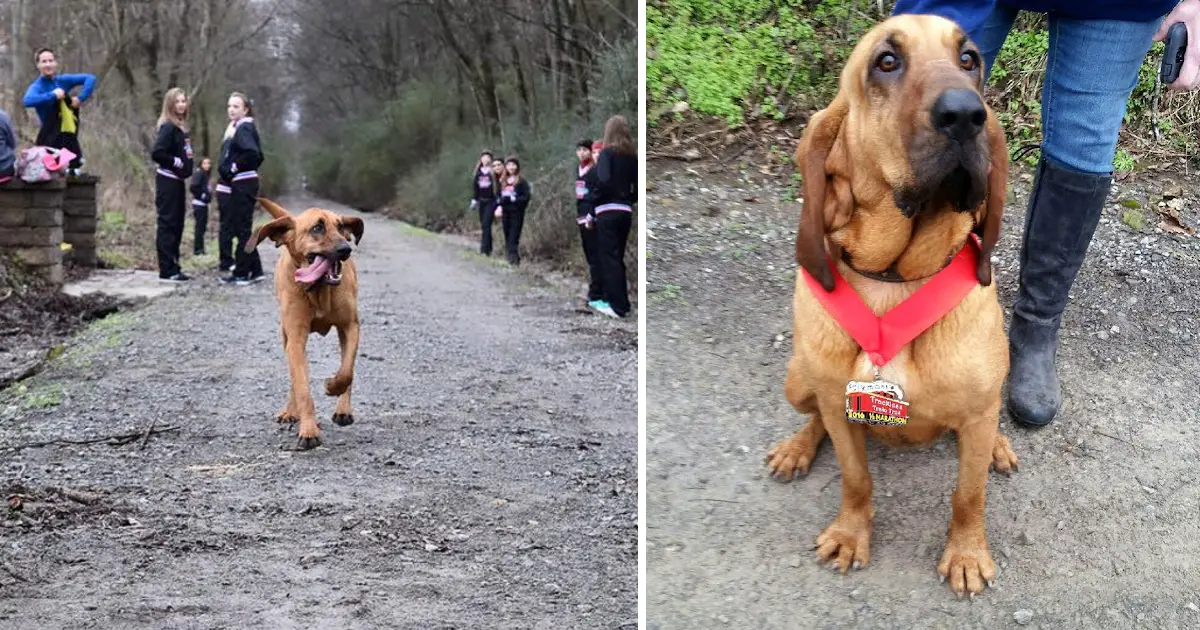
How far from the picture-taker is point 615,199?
10.1 meters

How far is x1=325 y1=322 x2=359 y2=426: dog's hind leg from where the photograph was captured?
5.29 metres

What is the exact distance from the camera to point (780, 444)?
9.84ft

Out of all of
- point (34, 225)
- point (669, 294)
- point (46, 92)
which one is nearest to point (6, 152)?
point (34, 225)

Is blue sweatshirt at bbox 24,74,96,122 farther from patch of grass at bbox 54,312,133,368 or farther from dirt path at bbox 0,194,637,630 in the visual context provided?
dirt path at bbox 0,194,637,630

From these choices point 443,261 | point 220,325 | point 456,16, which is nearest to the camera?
point 220,325

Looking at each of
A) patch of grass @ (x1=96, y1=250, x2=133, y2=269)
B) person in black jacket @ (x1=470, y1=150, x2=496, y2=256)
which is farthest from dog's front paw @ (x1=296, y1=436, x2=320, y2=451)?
person in black jacket @ (x1=470, y1=150, x2=496, y2=256)

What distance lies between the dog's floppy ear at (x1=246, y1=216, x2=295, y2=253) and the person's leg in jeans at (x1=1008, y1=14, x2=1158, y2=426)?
3300mm

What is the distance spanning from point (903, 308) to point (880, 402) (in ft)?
0.73

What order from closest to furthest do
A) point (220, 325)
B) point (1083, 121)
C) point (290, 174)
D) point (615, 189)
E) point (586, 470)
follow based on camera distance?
point (1083, 121)
point (586, 470)
point (220, 325)
point (615, 189)
point (290, 174)

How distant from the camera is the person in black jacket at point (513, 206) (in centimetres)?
1786

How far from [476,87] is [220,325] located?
22406 millimetres

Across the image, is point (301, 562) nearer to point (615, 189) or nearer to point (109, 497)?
point (109, 497)

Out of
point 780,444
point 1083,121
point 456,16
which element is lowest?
point 780,444

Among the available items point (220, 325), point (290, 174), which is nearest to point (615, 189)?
point (220, 325)
